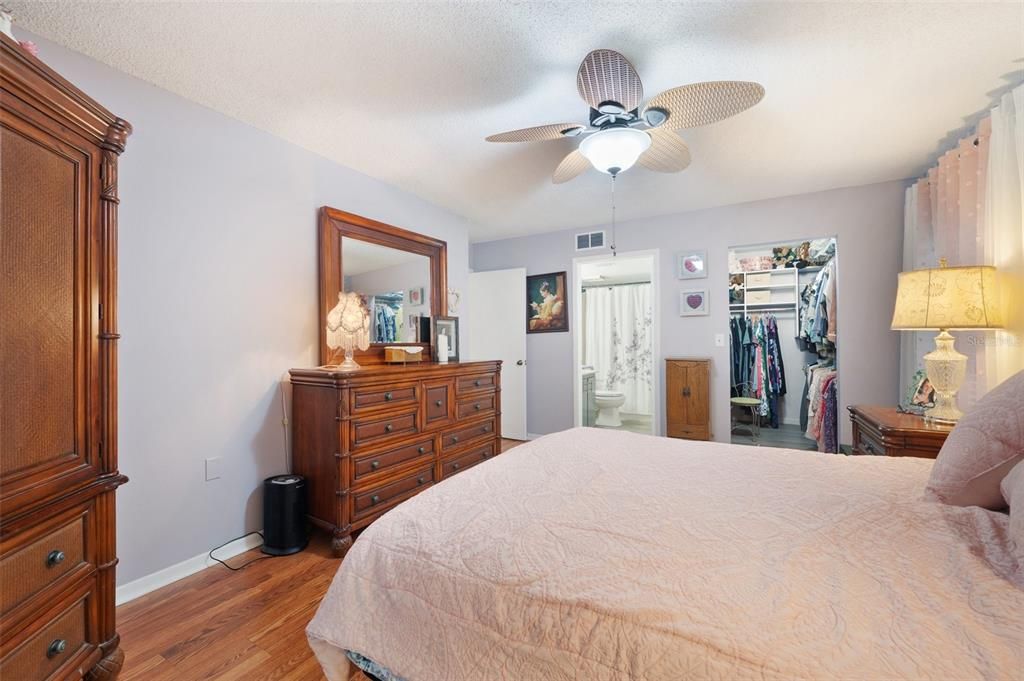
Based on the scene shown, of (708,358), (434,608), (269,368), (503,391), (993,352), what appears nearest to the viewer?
(434,608)

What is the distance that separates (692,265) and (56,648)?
14.1ft

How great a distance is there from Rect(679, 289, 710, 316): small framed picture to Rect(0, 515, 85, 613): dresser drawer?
4056 millimetres

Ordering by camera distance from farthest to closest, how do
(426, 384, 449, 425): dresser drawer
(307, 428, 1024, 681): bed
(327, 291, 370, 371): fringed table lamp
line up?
(426, 384, 449, 425): dresser drawer < (327, 291, 370, 371): fringed table lamp < (307, 428, 1024, 681): bed

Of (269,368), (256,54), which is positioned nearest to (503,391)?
Answer: (269,368)

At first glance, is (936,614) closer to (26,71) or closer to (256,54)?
(26,71)

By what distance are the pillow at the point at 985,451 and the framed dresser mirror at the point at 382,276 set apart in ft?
9.38

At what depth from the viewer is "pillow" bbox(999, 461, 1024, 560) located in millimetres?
780

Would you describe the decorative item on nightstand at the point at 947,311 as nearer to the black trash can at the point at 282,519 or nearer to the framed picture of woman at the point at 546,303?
the framed picture of woman at the point at 546,303

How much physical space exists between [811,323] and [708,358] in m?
1.55

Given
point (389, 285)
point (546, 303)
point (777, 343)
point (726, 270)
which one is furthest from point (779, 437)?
point (389, 285)

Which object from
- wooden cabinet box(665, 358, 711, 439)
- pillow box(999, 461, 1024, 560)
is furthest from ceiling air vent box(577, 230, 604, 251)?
pillow box(999, 461, 1024, 560)

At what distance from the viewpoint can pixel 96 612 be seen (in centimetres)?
123

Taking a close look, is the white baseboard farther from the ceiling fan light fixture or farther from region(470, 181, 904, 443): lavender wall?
region(470, 181, 904, 443): lavender wall

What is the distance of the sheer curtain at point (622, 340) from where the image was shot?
619 cm
